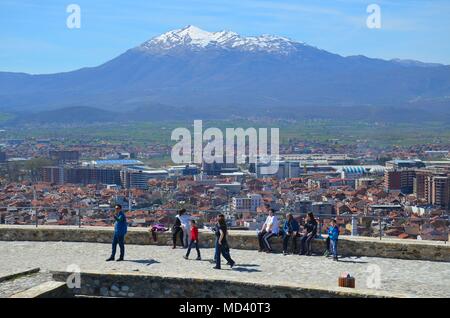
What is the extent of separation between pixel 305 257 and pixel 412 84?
18015cm

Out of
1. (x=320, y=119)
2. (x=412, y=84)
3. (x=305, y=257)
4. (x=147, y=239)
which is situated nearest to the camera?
(x=305, y=257)

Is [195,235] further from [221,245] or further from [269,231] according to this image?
[269,231]

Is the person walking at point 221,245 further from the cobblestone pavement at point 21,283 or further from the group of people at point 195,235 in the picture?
the cobblestone pavement at point 21,283

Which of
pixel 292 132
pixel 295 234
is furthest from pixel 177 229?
pixel 292 132

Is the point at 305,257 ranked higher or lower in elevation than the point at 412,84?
lower

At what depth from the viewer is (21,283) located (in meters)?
10.5

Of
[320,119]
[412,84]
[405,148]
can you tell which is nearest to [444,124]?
[320,119]

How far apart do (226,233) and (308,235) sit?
1686 millimetres

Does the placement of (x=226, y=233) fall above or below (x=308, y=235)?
above

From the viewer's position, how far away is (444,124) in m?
121

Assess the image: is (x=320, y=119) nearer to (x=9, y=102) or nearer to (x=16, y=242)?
(x=9, y=102)

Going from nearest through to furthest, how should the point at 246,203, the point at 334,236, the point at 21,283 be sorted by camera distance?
the point at 21,283 → the point at 334,236 → the point at 246,203

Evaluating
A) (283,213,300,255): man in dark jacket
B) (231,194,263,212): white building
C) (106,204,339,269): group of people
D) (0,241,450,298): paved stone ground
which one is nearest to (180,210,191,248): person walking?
(106,204,339,269): group of people

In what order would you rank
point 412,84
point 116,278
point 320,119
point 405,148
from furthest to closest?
1. point 412,84
2. point 320,119
3. point 405,148
4. point 116,278
